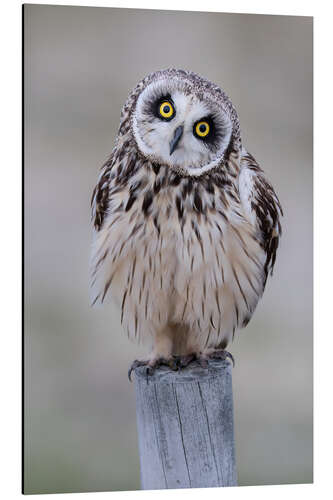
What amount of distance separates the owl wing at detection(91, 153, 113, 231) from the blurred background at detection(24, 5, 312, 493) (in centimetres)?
5

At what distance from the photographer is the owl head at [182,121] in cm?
260

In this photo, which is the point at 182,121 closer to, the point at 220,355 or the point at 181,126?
the point at 181,126

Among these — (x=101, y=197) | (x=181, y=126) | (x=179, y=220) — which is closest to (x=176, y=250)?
(x=179, y=220)

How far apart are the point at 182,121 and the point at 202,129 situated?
0.09 meters

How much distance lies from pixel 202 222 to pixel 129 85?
585 mm

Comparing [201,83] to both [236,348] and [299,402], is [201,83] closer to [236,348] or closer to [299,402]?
[236,348]

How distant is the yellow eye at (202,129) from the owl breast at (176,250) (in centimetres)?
16

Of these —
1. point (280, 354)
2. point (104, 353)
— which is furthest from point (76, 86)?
point (280, 354)

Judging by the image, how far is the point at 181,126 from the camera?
8.47 ft

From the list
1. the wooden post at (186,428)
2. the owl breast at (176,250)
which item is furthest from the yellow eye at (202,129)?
the wooden post at (186,428)

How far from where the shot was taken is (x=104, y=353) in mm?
2936

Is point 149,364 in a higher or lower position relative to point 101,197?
lower

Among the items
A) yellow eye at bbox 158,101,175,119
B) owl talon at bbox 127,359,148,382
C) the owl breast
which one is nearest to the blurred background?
owl talon at bbox 127,359,148,382

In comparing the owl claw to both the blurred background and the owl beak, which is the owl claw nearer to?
the blurred background
